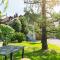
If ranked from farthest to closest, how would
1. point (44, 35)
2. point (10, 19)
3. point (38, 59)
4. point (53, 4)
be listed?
1. point (10, 19)
2. point (44, 35)
3. point (53, 4)
4. point (38, 59)

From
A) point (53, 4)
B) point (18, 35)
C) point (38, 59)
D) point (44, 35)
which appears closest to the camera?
point (38, 59)

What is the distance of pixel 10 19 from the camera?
2038 cm

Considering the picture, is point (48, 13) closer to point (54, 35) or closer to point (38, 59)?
point (54, 35)

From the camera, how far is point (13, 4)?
15.8 meters

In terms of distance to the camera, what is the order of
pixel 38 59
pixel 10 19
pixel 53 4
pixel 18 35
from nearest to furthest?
pixel 38 59, pixel 53 4, pixel 18 35, pixel 10 19

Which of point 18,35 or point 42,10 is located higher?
point 42,10

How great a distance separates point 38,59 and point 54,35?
3435 mm

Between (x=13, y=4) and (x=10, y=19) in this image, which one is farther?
(x=10, y=19)

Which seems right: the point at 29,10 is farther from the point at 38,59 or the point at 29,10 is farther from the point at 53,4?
the point at 38,59

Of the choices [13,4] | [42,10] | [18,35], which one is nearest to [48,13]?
[42,10]

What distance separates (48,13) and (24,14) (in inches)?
56.0

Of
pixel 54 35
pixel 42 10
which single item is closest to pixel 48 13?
pixel 42 10

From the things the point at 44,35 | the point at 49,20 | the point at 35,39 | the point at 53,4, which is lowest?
the point at 35,39

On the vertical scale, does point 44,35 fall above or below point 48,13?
below
